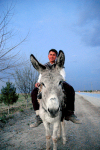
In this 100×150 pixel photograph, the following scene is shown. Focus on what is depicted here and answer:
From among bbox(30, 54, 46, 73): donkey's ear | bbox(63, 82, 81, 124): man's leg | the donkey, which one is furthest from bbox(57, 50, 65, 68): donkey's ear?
bbox(63, 82, 81, 124): man's leg

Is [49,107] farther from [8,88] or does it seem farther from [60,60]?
[8,88]

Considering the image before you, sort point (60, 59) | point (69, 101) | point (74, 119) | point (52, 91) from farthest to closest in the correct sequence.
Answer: point (69, 101), point (74, 119), point (60, 59), point (52, 91)

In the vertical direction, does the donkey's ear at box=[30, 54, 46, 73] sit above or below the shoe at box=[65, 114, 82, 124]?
above

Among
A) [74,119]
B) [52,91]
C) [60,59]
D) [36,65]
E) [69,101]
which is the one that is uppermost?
[60,59]

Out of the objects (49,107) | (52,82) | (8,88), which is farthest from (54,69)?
(8,88)

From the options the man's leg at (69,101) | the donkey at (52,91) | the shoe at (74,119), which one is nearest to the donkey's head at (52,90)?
the donkey at (52,91)

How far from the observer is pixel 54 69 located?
102 inches

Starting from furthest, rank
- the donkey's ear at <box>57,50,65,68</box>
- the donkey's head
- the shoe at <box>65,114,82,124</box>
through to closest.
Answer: the shoe at <box>65,114,82,124</box> → the donkey's ear at <box>57,50,65,68</box> → the donkey's head

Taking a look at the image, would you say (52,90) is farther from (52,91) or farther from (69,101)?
(69,101)

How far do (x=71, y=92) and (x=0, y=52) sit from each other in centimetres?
298

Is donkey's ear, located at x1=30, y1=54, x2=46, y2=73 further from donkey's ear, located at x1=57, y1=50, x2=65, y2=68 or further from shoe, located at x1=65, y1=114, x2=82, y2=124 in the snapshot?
shoe, located at x1=65, y1=114, x2=82, y2=124

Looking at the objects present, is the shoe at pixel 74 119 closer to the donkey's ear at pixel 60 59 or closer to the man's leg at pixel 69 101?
the man's leg at pixel 69 101

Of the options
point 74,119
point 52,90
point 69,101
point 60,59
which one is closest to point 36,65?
point 60,59

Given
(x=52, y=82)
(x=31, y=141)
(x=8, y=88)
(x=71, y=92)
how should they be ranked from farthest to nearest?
(x=8, y=88) → (x=31, y=141) → (x=71, y=92) → (x=52, y=82)
